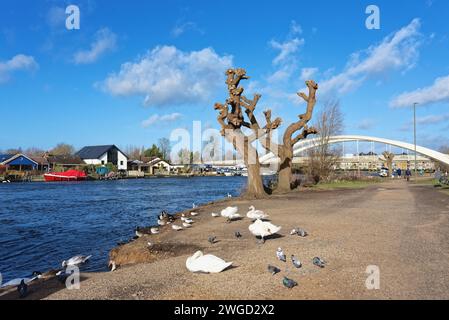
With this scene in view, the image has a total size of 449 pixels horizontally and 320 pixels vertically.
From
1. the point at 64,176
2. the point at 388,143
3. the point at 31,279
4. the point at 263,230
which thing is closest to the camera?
the point at 31,279

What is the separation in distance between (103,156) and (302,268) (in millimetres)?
85563

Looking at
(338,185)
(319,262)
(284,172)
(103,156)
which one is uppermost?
(103,156)

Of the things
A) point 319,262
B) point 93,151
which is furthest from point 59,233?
point 93,151

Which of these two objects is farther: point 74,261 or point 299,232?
point 299,232

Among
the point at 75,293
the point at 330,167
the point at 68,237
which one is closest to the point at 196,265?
the point at 75,293

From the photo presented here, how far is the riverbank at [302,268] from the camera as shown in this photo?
5840 mm

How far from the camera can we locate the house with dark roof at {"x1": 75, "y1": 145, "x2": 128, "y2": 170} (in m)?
86.9

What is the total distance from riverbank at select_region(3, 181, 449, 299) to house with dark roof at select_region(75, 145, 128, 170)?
79.3m

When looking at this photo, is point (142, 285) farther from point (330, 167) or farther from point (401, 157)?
point (401, 157)

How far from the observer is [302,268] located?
23.0ft

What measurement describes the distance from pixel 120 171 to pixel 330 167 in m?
61.5

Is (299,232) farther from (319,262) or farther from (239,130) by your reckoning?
(239,130)

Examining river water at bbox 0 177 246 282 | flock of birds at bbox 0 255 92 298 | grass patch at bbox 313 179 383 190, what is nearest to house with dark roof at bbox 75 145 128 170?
river water at bbox 0 177 246 282

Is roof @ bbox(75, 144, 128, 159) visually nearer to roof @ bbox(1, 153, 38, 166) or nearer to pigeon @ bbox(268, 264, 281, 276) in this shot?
roof @ bbox(1, 153, 38, 166)
